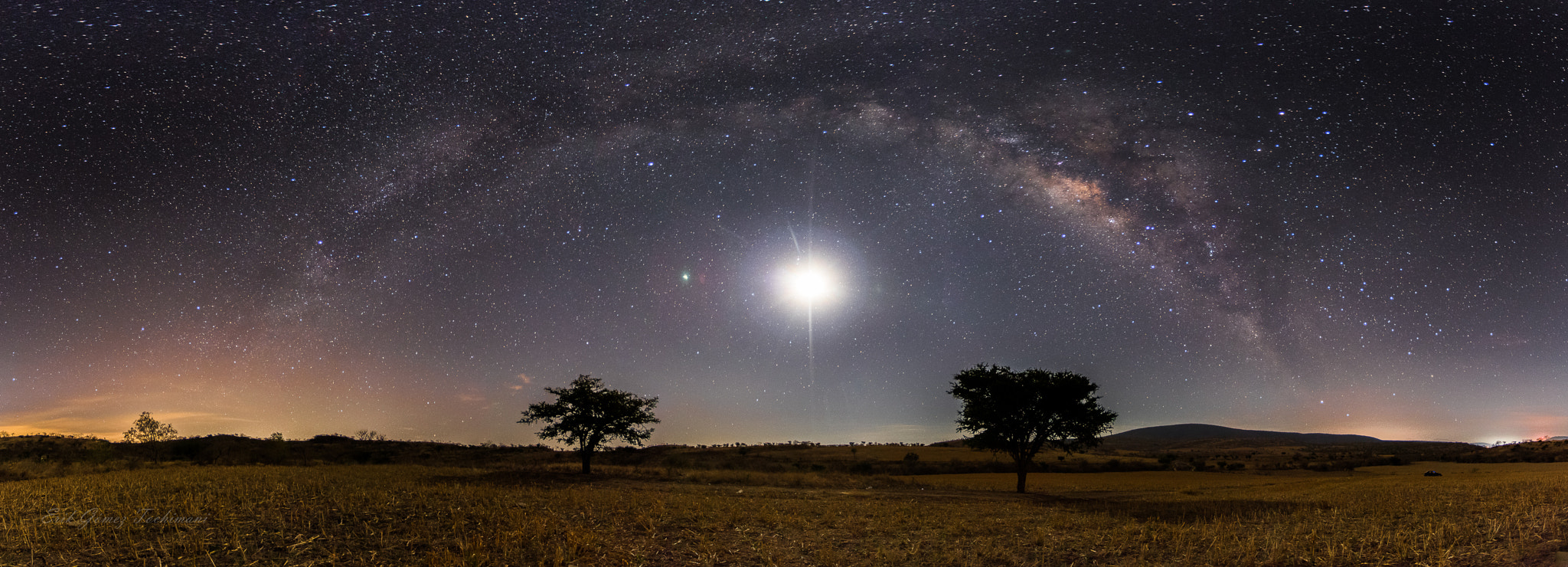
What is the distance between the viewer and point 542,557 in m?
12.1

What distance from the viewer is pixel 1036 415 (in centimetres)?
4078

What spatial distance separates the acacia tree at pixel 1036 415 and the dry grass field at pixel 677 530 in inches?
703

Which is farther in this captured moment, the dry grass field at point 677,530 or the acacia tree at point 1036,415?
the acacia tree at point 1036,415

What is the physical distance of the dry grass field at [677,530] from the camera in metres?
11.3

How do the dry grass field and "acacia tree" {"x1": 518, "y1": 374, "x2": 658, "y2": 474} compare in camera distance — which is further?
"acacia tree" {"x1": 518, "y1": 374, "x2": 658, "y2": 474}

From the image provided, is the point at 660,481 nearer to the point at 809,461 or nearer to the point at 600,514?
the point at 600,514

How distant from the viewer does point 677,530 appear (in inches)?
612

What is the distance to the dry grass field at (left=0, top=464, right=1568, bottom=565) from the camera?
37.2 feet

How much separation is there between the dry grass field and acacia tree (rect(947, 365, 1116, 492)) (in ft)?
58.5

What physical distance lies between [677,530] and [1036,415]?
31.7 metres

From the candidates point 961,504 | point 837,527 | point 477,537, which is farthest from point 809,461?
point 477,537

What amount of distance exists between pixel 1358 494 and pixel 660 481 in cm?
3480

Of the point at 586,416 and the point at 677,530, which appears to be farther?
the point at 586,416

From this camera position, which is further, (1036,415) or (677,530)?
(1036,415)
